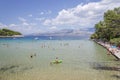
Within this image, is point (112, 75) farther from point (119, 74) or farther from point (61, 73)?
point (61, 73)

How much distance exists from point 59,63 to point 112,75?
11.2 meters

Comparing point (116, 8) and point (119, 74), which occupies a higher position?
point (116, 8)

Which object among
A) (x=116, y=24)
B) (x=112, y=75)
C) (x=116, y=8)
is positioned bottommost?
(x=112, y=75)

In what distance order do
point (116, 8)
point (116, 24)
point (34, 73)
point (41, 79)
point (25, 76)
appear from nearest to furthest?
point (41, 79), point (25, 76), point (34, 73), point (116, 24), point (116, 8)

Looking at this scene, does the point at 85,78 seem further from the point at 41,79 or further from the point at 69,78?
the point at 41,79

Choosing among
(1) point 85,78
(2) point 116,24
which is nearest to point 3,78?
(1) point 85,78

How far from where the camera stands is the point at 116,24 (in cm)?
3984

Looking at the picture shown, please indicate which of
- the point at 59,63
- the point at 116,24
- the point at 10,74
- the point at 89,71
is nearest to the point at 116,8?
the point at 116,24

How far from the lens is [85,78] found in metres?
23.2

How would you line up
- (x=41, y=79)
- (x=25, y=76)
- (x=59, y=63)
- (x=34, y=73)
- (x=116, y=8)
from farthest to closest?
(x=116, y=8)
(x=59, y=63)
(x=34, y=73)
(x=25, y=76)
(x=41, y=79)

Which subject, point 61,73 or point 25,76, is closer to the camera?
point 25,76

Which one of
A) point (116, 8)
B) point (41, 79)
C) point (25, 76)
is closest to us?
point (41, 79)

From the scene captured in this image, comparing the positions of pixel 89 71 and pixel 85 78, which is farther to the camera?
pixel 89 71

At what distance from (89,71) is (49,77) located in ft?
18.1
